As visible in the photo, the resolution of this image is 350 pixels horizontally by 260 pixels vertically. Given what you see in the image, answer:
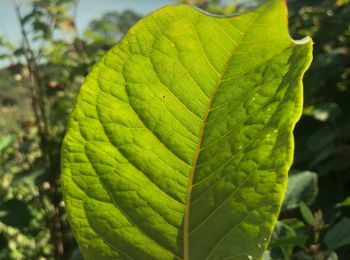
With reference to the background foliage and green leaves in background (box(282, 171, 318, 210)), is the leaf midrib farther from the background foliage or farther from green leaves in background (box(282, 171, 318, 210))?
green leaves in background (box(282, 171, 318, 210))

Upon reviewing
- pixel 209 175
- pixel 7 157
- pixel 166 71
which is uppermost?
pixel 166 71

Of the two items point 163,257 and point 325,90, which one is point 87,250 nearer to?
point 163,257

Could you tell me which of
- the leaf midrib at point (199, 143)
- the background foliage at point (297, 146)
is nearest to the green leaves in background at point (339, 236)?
the background foliage at point (297, 146)

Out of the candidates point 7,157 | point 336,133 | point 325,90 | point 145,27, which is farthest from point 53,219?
point 145,27

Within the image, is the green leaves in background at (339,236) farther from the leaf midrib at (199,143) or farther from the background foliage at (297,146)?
the leaf midrib at (199,143)

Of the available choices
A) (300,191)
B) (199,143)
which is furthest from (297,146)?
(199,143)

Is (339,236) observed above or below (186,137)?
below

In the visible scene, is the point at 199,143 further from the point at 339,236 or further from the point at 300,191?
the point at 300,191
